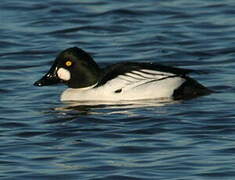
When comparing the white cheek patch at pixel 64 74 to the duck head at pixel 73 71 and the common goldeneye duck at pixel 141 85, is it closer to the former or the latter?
the duck head at pixel 73 71

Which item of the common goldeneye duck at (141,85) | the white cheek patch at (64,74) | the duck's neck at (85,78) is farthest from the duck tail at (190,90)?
the white cheek patch at (64,74)

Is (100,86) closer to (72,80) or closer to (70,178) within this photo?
(72,80)

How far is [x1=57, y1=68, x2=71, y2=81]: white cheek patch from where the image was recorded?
16.6 m

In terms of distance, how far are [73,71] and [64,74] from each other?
0.14m

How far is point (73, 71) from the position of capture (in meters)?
16.7

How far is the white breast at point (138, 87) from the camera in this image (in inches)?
628

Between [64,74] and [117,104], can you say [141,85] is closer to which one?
[117,104]

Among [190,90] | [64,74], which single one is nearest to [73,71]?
[64,74]

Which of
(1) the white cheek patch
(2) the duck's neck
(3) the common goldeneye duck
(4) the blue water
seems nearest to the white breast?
(3) the common goldeneye duck

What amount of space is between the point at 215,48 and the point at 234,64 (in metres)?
1.45

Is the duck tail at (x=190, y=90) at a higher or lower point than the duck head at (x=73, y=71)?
lower

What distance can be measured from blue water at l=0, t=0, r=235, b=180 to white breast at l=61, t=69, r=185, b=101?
242 mm

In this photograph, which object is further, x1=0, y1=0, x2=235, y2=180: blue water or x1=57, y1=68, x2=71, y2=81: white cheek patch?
x1=57, y1=68, x2=71, y2=81: white cheek patch

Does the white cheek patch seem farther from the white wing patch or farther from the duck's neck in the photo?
the white wing patch
